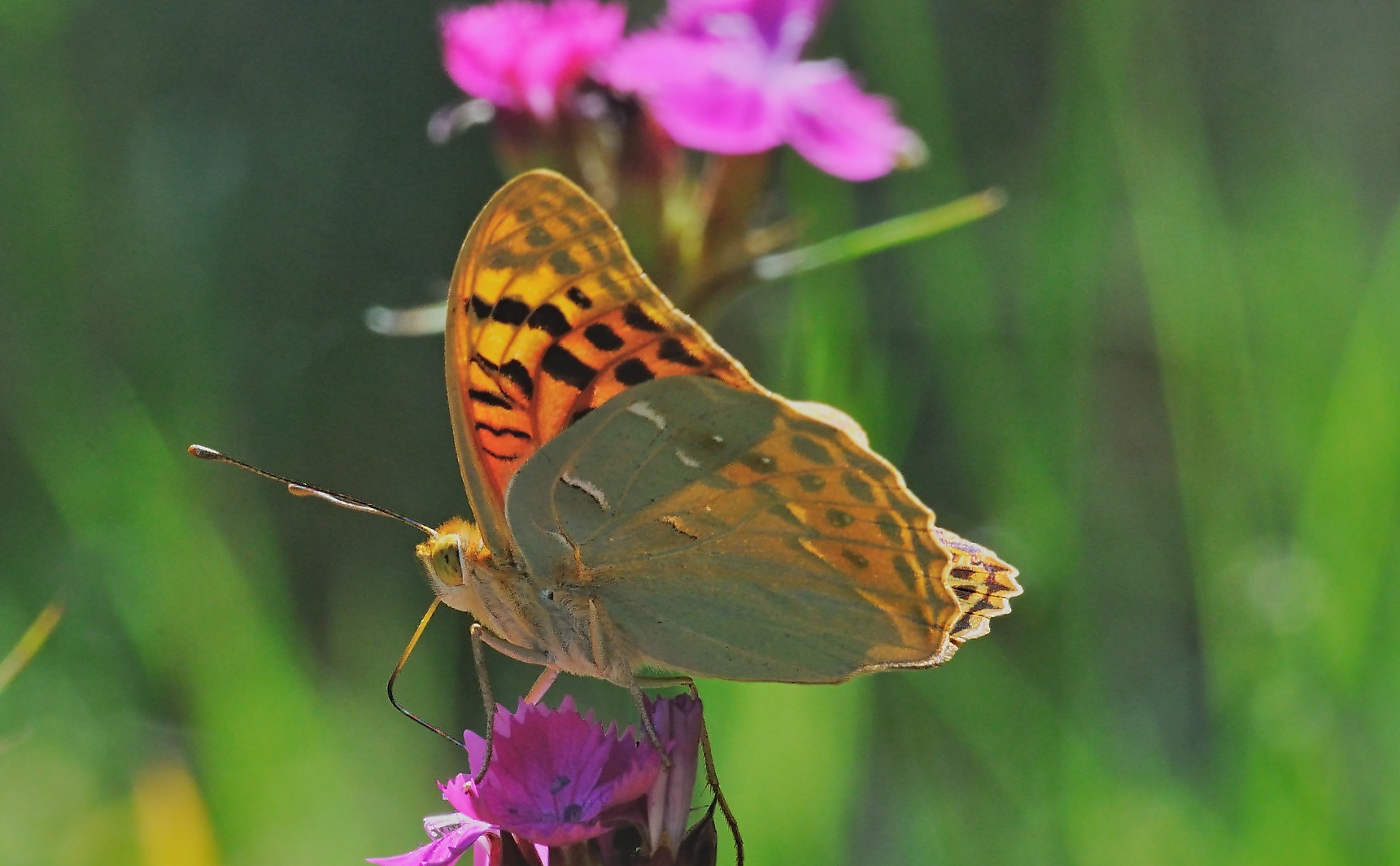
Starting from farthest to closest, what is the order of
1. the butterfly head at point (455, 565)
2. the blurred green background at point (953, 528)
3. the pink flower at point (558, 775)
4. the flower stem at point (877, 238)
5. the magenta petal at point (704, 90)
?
the blurred green background at point (953, 528), the magenta petal at point (704, 90), the flower stem at point (877, 238), the butterfly head at point (455, 565), the pink flower at point (558, 775)

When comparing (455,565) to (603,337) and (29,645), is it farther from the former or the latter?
(29,645)

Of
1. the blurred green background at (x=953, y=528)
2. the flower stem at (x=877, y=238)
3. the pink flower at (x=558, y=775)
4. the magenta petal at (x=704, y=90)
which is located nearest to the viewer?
the pink flower at (x=558, y=775)

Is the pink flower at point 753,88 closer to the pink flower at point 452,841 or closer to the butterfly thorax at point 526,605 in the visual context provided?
the butterfly thorax at point 526,605

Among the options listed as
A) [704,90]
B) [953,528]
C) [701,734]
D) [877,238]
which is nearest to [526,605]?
[701,734]

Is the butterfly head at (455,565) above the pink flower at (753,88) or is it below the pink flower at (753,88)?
below

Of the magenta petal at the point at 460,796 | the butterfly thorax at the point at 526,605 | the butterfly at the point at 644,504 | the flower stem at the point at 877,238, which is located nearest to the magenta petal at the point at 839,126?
the flower stem at the point at 877,238

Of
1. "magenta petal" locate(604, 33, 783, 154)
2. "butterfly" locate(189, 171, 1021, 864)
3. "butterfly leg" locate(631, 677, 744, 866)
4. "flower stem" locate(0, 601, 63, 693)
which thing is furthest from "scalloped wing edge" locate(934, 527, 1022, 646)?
"flower stem" locate(0, 601, 63, 693)

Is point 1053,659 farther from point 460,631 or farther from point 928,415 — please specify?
point 928,415

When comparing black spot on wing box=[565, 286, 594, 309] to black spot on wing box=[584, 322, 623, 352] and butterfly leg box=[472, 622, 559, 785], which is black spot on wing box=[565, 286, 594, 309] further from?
butterfly leg box=[472, 622, 559, 785]

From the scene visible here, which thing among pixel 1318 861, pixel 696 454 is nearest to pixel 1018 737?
pixel 1318 861
